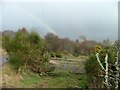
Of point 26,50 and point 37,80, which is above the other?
point 26,50

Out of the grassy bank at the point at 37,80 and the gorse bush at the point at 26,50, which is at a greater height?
the gorse bush at the point at 26,50

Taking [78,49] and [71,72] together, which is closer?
[71,72]

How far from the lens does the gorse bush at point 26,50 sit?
12.6m

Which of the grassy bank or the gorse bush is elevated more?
the gorse bush

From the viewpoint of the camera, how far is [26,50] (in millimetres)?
13156

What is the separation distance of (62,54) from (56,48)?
1.53 feet

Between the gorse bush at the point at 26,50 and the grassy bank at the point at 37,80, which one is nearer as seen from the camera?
the grassy bank at the point at 37,80

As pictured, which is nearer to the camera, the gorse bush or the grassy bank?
the grassy bank

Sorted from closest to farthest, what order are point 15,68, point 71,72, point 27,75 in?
point 15,68 → point 27,75 → point 71,72

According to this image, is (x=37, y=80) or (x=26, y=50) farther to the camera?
(x=26, y=50)

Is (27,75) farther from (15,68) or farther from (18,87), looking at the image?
(18,87)

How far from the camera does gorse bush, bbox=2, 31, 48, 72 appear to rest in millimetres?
12562

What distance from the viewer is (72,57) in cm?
1723

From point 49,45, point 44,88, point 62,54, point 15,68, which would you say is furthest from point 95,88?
point 62,54
